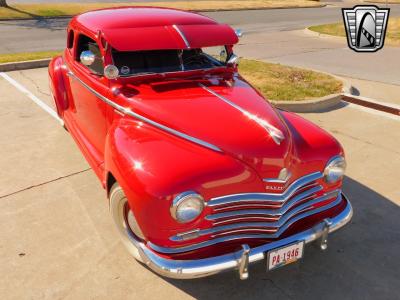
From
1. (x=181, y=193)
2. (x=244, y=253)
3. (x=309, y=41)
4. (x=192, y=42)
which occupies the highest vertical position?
(x=192, y=42)

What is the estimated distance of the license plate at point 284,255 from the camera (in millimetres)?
2734

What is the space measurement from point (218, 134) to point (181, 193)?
0.64 meters

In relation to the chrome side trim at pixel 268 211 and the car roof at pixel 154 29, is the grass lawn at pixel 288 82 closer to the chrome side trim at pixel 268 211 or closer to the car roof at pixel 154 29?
the car roof at pixel 154 29

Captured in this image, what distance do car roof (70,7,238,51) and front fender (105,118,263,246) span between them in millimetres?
1178

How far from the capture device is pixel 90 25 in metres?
4.12

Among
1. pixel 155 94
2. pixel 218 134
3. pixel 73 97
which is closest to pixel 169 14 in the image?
pixel 155 94

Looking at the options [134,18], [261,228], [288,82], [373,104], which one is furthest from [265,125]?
[288,82]

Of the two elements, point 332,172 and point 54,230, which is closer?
point 332,172

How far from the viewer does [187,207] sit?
254cm

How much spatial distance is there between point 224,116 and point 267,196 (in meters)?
0.79

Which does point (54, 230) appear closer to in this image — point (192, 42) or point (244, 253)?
point (244, 253)

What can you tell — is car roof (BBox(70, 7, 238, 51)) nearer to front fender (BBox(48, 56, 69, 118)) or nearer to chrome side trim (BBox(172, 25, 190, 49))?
chrome side trim (BBox(172, 25, 190, 49))

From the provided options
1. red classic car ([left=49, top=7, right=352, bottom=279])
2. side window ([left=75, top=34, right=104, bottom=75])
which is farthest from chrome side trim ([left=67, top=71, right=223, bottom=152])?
side window ([left=75, top=34, right=104, bottom=75])

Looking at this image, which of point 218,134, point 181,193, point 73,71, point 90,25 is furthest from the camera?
point 73,71
